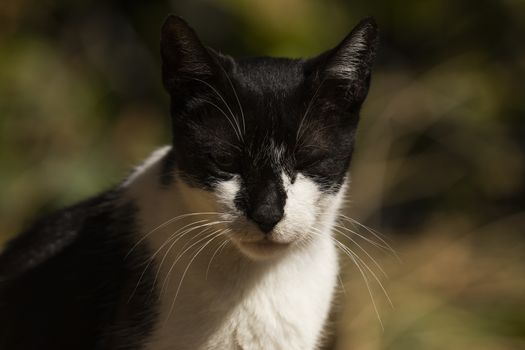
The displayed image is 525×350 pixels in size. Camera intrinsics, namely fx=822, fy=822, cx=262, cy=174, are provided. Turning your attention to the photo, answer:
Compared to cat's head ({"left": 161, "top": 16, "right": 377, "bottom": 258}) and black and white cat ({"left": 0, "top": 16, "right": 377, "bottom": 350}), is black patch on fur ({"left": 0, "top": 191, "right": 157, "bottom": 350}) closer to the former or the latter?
black and white cat ({"left": 0, "top": 16, "right": 377, "bottom": 350})

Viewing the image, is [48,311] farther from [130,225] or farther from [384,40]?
[384,40]

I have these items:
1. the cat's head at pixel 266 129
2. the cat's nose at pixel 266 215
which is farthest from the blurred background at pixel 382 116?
the cat's nose at pixel 266 215

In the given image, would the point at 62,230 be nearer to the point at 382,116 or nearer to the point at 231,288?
the point at 231,288

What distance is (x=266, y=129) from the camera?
1636 mm

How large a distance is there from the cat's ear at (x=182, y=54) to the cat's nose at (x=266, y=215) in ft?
1.01

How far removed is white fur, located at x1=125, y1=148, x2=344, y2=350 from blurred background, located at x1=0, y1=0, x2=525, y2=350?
1.19 meters

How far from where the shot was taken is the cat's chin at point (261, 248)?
162 cm

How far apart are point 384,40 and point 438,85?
0.33 m

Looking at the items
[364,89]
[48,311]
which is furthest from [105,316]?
[364,89]

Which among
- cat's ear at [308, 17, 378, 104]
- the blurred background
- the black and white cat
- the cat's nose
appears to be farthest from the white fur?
the blurred background

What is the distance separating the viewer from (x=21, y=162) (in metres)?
3.41

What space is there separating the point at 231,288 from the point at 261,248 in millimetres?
166

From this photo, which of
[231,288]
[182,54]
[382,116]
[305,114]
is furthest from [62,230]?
[382,116]

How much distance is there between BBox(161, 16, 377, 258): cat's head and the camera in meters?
1.60
